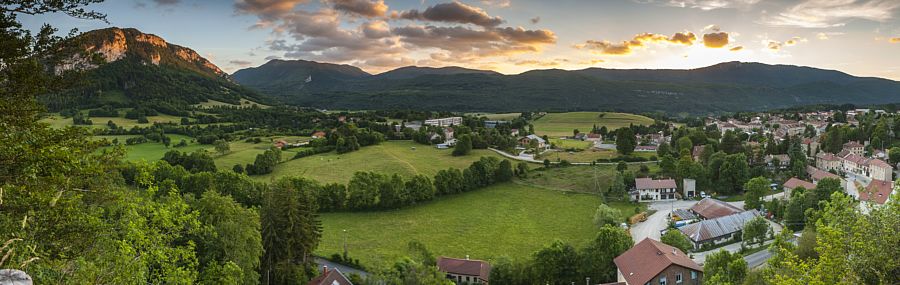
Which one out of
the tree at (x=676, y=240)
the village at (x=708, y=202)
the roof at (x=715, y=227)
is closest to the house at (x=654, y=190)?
the village at (x=708, y=202)

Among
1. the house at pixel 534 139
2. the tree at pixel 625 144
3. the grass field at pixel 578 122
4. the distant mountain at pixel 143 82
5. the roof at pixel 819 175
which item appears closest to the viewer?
the roof at pixel 819 175

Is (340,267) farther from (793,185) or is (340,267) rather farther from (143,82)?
(143,82)

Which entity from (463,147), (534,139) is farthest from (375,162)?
(534,139)

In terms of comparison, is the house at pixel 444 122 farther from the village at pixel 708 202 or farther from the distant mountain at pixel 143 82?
the distant mountain at pixel 143 82

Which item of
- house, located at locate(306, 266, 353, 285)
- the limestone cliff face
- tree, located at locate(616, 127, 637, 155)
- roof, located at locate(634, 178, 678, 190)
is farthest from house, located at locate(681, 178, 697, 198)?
the limestone cliff face

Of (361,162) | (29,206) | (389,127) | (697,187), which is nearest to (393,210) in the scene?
(361,162)

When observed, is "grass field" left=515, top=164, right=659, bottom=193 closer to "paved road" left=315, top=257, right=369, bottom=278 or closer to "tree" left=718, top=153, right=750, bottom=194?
"tree" left=718, top=153, right=750, bottom=194
